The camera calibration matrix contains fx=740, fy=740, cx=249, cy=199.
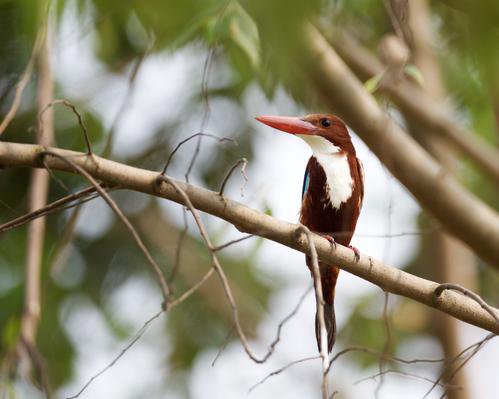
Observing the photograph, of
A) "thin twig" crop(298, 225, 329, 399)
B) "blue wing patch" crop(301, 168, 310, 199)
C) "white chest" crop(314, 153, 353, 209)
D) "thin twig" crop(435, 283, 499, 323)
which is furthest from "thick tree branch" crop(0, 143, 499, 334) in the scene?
"blue wing patch" crop(301, 168, 310, 199)

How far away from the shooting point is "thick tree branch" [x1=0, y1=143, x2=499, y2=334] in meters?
1.78

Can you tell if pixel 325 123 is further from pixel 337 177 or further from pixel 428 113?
pixel 428 113

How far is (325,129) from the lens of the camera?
347 centimetres

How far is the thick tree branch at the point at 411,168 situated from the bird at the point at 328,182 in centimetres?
11

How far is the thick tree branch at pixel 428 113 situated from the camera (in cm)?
417

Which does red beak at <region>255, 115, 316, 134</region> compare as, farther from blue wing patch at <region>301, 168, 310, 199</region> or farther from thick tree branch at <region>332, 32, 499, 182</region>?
thick tree branch at <region>332, 32, 499, 182</region>

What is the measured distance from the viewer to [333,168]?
11.0 ft

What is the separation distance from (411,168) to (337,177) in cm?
46

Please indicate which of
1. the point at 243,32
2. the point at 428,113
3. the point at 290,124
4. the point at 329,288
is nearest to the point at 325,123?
the point at 290,124

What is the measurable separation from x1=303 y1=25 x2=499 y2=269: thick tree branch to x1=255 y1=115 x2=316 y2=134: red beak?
0.66 feet

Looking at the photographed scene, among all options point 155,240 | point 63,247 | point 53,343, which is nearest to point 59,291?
point 53,343

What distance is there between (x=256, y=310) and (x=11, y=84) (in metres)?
3.51

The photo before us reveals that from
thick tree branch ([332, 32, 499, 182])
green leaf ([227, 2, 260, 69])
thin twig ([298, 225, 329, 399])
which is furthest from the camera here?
thick tree branch ([332, 32, 499, 182])

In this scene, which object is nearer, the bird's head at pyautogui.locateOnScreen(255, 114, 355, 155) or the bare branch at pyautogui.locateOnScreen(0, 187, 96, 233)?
the bare branch at pyautogui.locateOnScreen(0, 187, 96, 233)
